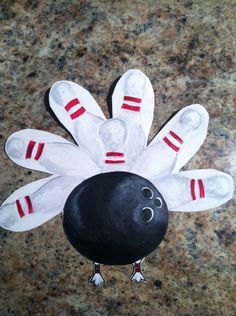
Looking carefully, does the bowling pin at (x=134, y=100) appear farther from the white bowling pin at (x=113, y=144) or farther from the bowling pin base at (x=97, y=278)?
the bowling pin base at (x=97, y=278)

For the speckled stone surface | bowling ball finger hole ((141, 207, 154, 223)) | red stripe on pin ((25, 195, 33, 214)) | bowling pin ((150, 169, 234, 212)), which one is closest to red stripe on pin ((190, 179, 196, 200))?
bowling pin ((150, 169, 234, 212))

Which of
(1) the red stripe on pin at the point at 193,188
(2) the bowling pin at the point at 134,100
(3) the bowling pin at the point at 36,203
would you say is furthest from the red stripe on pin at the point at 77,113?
(1) the red stripe on pin at the point at 193,188

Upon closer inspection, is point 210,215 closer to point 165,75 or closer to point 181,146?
point 181,146

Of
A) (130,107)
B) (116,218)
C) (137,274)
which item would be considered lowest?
(137,274)

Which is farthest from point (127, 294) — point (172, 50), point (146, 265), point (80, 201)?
point (172, 50)

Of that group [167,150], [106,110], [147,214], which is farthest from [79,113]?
[147,214]

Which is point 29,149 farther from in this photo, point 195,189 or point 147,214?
point 195,189
